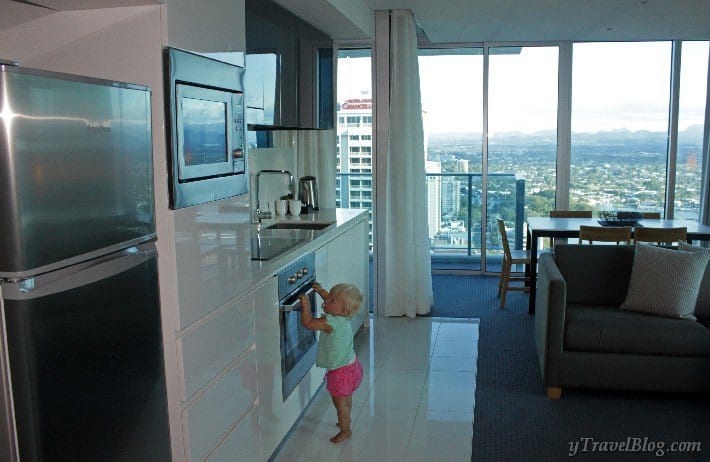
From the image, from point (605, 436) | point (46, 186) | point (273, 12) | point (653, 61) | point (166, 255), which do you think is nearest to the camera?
point (46, 186)

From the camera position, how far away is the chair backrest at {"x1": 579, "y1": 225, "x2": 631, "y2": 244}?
18.3 feet

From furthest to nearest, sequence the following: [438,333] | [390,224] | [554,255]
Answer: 1. [390,224]
2. [438,333]
3. [554,255]

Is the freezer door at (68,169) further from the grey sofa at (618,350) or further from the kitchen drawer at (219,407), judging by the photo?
the grey sofa at (618,350)

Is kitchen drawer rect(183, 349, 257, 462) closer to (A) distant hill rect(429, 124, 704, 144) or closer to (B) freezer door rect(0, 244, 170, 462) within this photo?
(B) freezer door rect(0, 244, 170, 462)

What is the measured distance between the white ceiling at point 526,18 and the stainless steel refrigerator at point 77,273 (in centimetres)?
254

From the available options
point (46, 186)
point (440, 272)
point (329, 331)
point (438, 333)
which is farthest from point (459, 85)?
point (46, 186)

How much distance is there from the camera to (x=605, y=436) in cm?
363

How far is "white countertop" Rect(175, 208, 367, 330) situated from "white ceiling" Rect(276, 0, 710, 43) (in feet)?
5.95

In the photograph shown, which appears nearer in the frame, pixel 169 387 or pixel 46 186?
pixel 46 186

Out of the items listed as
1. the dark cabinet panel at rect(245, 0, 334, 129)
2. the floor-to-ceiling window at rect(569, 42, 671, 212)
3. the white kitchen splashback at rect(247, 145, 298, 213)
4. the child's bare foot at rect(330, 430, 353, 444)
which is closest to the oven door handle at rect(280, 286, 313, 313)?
the child's bare foot at rect(330, 430, 353, 444)

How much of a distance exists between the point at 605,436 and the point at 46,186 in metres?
3.06

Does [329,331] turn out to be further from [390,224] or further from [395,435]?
[390,224]

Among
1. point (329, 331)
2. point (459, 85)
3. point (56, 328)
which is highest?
point (459, 85)

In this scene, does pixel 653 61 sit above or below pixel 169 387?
above
